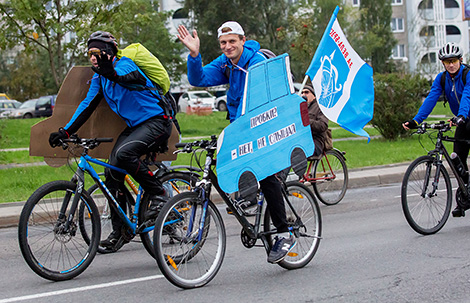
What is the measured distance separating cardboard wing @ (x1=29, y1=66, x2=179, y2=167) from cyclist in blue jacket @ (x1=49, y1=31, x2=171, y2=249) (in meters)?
0.43

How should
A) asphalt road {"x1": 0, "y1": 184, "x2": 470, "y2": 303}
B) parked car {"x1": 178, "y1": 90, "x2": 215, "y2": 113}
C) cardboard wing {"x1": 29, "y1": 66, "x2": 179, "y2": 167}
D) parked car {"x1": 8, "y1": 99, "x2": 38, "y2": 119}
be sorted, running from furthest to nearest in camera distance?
parked car {"x1": 178, "y1": 90, "x2": 215, "y2": 113} → parked car {"x1": 8, "y1": 99, "x2": 38, "y2": 119} → cardboard wing {"x1": 29, "y1": 66, "x2": 179, "y2": 167} → asphalt road {"x1": 0, "y1": 184, "x2": 470, "y2": 303}

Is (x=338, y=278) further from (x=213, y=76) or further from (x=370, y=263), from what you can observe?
(x=213, y=76)

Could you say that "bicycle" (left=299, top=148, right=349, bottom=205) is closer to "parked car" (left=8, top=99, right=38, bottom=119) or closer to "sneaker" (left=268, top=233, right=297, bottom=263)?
"sneaker" (left=268, top=233, right=297, bottom=263)

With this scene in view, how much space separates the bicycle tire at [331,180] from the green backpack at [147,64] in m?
4.19

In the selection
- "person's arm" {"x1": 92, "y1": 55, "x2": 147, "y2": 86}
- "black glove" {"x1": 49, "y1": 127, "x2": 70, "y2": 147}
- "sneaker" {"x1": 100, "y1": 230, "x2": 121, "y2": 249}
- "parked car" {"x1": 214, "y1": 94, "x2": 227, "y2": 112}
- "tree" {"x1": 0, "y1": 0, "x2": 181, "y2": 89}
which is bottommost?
"parked car" {"x1": 214, "y1": 94, "x2": 227, "y2": 112}

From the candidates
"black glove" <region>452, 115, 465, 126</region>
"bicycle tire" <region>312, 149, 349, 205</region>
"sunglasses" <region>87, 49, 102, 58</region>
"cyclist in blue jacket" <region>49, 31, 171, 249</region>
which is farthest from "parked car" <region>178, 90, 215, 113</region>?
"sunglasses" <region>87, 49, 102, 58</region>

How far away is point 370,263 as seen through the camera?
5.98m

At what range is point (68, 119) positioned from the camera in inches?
261

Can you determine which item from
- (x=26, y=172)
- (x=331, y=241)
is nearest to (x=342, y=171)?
(x=331, y=241)

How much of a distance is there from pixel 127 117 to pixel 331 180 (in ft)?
15.6

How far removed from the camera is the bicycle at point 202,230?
16.2 feet

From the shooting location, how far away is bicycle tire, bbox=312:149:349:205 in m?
9.88

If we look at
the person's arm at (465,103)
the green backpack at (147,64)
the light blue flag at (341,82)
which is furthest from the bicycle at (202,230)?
the person's arm at (465,103)

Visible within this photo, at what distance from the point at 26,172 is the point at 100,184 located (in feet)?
25.7
